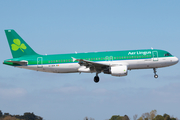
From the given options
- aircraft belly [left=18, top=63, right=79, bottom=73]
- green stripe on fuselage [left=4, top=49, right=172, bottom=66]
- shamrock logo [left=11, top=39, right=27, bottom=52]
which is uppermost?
shamrock logo [left=11, top=39, right=27, bottom=52]

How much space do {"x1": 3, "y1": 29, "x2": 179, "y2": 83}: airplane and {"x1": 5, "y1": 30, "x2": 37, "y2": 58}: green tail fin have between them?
1.43 m

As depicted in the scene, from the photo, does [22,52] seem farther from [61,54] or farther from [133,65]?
[133,65]

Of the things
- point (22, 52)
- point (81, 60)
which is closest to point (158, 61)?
point (81, 60)

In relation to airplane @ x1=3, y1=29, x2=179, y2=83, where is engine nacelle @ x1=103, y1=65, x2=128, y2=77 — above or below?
below

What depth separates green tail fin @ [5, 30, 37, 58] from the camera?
62.1m

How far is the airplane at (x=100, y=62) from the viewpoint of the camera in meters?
57.1

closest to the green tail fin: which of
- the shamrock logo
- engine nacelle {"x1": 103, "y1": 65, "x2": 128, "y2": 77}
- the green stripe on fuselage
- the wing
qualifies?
the shamrock logo

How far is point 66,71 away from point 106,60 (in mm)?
7621

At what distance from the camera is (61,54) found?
59.6 meters

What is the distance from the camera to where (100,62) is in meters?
57.4

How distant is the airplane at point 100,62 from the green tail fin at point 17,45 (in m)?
1.43

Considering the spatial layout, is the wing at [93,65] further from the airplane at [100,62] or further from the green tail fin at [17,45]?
the green tail fin at [17,45]

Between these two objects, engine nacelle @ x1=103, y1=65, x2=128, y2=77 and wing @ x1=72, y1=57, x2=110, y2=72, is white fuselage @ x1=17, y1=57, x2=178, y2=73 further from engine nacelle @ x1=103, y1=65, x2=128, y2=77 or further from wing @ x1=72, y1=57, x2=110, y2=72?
engine nacelle @ x1=103, y1=65, x2=128, y2=77

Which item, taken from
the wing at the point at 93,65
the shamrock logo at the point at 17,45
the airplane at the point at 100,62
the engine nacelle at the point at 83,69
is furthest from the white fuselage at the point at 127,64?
the shamrock logo at the point at 17,45
